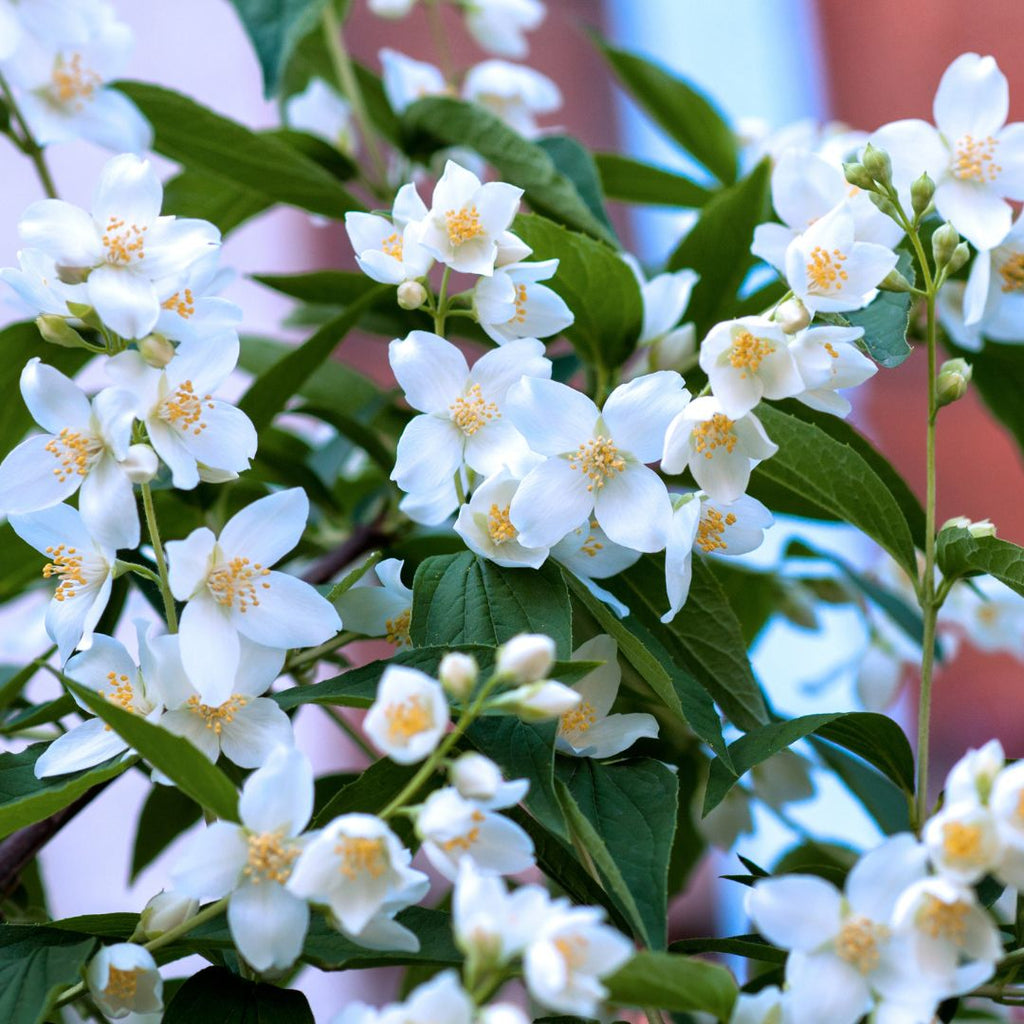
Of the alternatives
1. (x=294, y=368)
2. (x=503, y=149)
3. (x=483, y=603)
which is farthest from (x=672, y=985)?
(x=503, y=149)

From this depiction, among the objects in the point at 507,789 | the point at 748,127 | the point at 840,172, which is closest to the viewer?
the point at 507,789

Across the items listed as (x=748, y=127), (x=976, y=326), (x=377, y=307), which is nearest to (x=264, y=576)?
(x=377, y=307)

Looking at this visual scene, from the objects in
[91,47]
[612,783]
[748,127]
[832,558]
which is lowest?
[832,558]

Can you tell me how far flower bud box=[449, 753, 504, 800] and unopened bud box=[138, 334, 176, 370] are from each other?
20 centimetres

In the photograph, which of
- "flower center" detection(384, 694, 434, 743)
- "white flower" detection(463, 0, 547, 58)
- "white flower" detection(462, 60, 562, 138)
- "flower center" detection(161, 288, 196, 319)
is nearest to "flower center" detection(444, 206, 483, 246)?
"flower center" detection(161, 288, 196, 319)

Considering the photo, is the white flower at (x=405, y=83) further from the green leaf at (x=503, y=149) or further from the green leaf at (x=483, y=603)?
the green leaf at (x=483, y=603)

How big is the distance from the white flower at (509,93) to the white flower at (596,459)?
1.60 feet

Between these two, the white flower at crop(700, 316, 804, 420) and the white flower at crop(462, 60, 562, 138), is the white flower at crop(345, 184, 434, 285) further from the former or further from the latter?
the white flower at crop(462, 60, 562, 138)

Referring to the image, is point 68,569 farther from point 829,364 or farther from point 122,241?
point 829,364

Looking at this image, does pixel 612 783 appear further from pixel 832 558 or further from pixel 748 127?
pixel 748 127

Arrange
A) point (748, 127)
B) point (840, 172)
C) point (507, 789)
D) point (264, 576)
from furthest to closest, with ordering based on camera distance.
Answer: point (748, 127) < point (840, 172) < point (264, 576) < point (507, 789)

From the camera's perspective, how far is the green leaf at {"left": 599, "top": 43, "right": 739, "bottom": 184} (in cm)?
93

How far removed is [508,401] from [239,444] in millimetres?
110

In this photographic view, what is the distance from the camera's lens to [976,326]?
2.23ft
